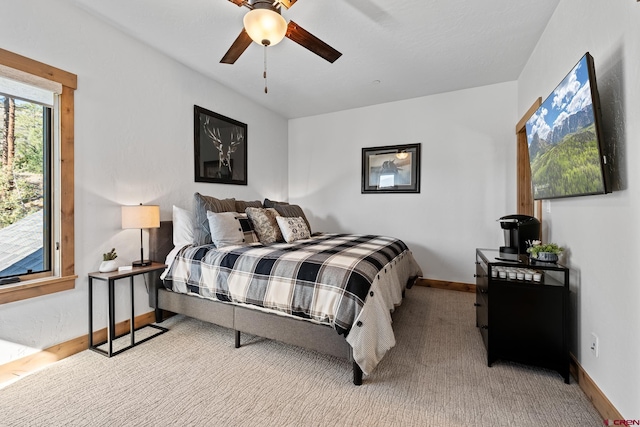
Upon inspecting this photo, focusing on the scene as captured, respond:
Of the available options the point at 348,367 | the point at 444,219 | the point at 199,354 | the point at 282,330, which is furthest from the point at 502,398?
the point at 444,219

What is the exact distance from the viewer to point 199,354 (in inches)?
87.4

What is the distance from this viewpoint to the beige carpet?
155 cm

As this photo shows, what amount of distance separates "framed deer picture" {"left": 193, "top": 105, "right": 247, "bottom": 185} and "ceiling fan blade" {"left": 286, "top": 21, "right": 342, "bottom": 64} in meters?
1.79

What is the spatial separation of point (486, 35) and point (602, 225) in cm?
199

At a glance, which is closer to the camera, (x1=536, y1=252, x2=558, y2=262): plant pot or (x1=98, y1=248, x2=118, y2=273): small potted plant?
(x1=536, y1=252, x2=558, y2=262): plant pot

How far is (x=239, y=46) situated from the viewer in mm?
2182

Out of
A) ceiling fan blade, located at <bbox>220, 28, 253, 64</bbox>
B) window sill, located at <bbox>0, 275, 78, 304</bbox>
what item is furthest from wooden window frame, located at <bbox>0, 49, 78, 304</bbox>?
ceiling fan blade, located at <bbox>220, 28, 253, 64</bbox>

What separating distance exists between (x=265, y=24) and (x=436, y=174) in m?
3.08

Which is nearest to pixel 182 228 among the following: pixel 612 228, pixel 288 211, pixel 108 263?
pixel 108 263

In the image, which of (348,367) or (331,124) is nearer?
(348,367)

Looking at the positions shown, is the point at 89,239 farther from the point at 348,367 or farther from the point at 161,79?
the point at 348,367

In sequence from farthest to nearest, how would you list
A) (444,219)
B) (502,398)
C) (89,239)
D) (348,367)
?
(444,219), (89,239), (348,367), (502,398)

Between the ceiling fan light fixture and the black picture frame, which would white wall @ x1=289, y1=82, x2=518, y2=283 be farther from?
the ceiling fan light fixture

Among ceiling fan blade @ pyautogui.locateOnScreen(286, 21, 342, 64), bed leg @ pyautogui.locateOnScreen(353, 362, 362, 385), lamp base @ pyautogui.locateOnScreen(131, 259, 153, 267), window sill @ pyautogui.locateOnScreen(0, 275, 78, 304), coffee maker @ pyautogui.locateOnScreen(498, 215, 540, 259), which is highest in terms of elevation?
ceiling fan blade @ pyautogui.locateOnScreen(286, 21, 342, 64)
